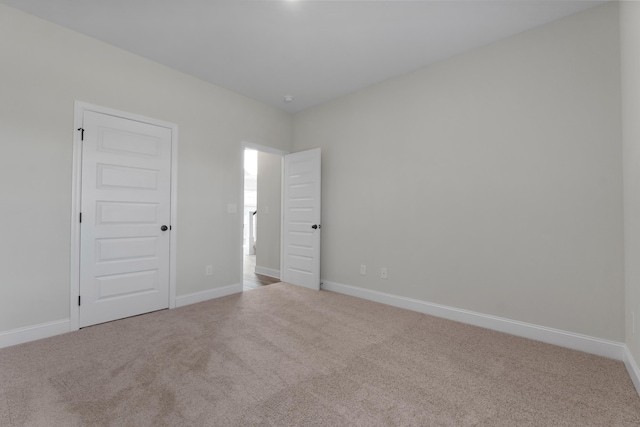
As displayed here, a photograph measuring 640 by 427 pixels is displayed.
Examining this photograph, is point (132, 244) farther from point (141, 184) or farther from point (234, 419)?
point (234, 419)

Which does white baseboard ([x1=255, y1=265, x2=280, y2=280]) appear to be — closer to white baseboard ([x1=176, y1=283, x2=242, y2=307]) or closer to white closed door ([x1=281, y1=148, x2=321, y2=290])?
white closed door ([x1=281, y1=148, x2=321, y2=290])

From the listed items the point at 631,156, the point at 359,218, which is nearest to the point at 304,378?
the point at 359,218

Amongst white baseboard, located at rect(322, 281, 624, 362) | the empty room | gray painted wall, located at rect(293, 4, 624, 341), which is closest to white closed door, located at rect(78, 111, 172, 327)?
the empty room

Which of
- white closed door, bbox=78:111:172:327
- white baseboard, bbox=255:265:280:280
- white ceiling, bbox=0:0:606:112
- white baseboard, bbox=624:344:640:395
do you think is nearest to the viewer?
white baseboard, bbox=624:344:640:395

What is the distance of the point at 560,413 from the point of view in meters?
1.64

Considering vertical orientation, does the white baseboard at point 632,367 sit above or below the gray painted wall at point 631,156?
below

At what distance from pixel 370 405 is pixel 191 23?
335cm

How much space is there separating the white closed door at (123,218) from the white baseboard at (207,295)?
177 mm

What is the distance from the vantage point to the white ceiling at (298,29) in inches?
95.3

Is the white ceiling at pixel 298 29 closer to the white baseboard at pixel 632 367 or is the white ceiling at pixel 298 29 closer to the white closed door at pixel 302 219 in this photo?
the white closed door at pixel 302 219

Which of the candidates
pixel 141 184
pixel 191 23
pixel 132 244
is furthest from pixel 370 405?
pixel 191 23

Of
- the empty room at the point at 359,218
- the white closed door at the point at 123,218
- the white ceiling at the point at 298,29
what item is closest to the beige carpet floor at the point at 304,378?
the empty room at the point at 359,218

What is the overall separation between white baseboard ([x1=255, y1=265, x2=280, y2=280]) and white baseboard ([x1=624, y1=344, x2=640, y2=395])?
166 inches

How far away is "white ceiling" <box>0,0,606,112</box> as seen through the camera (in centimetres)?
242
